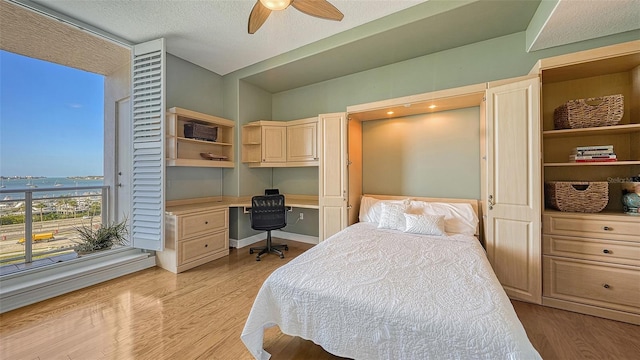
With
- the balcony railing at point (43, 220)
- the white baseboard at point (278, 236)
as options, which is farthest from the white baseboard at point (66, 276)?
the white baseboard at point (278, 236)

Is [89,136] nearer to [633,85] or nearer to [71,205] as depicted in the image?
[71,205]

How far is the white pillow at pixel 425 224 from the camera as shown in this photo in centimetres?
247

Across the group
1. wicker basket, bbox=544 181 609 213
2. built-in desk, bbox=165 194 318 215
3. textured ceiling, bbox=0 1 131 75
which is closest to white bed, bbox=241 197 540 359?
wicker basket, bbox=544 181 609 213

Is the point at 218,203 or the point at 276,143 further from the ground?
the point at 276,143

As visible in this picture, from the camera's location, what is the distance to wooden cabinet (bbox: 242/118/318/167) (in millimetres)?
3902

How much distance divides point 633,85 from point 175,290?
16.3 feet

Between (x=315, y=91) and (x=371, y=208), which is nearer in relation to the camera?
(x=371, y=208)

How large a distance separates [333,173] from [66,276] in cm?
317

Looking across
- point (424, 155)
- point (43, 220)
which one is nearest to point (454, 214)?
point (424, 155)

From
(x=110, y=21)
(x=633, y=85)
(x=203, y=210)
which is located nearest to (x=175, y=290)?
(x=203, y=210)

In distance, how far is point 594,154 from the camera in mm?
2113

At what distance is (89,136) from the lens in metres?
3.49

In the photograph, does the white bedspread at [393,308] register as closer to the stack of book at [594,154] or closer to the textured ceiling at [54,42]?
the stack of book at [594,154]

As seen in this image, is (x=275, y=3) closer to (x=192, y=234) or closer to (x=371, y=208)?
(x=371, y=208)
